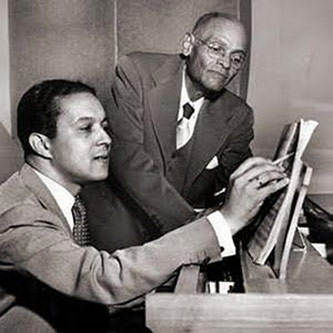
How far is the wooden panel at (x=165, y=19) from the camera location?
1.74 m

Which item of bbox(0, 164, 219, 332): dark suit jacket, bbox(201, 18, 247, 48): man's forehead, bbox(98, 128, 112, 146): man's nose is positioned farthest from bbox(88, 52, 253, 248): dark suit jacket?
bbox(0, 164, 219, 332): dark suit jacket

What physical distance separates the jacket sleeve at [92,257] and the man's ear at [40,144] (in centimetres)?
22

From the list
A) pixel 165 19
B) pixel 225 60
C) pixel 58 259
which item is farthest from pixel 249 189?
pixel 165 19

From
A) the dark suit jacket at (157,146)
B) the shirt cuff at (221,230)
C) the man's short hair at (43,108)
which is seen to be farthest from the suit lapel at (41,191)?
the dark suit jacket at (157,146)

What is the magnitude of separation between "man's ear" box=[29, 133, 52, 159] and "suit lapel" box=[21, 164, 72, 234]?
0.28ft

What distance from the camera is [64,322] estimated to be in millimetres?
1299

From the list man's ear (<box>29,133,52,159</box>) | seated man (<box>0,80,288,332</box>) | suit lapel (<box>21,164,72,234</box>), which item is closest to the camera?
seated man (<box>0,80,288,332</box>)

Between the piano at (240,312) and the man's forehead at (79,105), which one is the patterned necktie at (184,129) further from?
the piano at (240,312)

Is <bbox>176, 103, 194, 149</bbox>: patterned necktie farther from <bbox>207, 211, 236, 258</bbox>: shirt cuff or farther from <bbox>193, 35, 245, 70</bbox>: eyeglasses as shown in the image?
<bbox>207, 211, 236, 258</bbox>: shirt cuff

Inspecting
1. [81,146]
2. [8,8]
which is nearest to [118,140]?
[81,146]

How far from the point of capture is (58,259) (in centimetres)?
111

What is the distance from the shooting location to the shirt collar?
1.33 meters

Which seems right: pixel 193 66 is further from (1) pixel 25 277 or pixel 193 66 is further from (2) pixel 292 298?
(2) pixel 292 298

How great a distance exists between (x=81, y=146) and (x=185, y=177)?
1.40 feet
